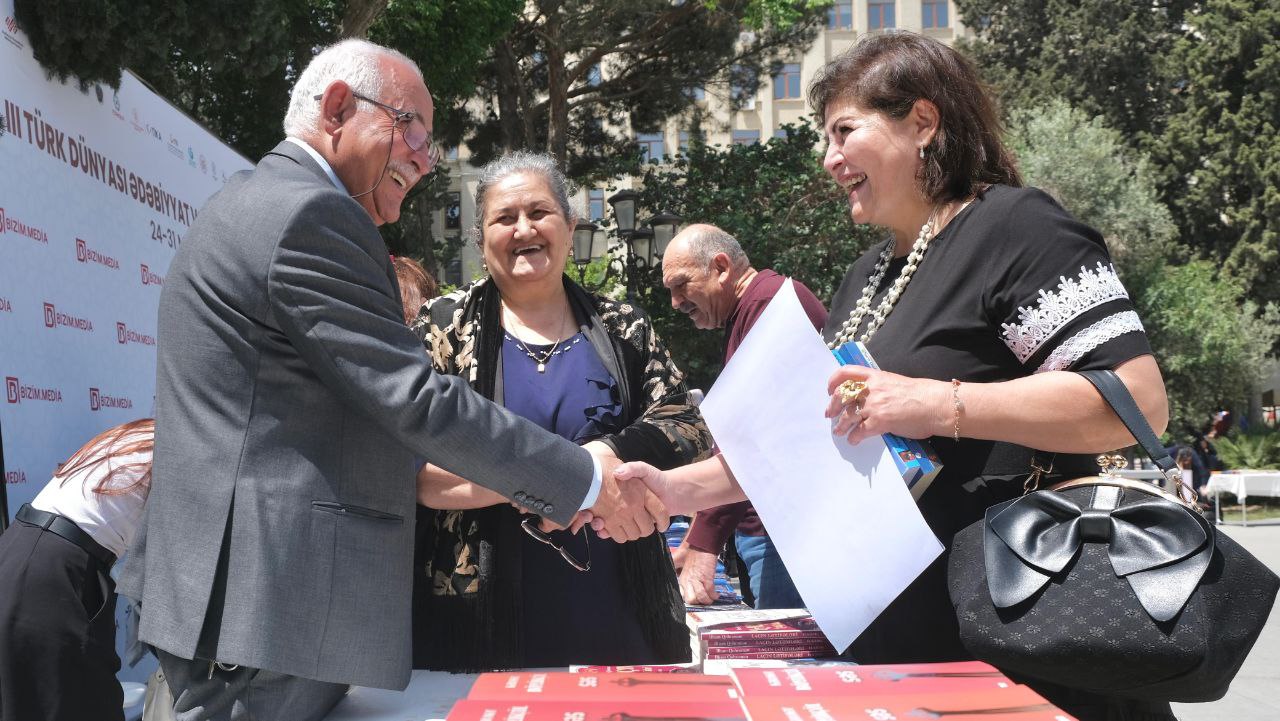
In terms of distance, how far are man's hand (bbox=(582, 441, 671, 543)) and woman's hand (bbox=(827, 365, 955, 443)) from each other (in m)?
0.67

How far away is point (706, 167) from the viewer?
830 inches

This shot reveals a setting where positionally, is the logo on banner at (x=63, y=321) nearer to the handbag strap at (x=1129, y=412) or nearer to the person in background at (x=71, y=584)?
the person in background at (x=71, y=584)

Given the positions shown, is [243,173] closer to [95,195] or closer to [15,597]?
[15,597]

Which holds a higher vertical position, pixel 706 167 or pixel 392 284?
pixel 706 167

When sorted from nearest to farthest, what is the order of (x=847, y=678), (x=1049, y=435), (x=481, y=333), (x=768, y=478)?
(x=847, y=678) < (x=1049, y=435) < (x=768, y=478) < (x=481, y=333)

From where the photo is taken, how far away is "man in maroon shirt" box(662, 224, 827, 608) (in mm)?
3844

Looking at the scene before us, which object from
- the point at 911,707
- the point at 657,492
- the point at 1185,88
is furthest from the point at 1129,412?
the point at 1185,88

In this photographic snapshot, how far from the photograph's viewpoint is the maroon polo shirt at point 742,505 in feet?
12.7

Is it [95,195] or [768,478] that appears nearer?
[768,478]

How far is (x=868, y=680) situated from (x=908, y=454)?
1.28ft

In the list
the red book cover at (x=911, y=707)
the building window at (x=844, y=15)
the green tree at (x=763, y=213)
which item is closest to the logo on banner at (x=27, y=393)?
the red book cover at (x=911, y=707)

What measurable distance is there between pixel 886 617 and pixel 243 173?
146 cm

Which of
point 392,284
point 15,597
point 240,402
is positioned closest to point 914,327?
point 392,284

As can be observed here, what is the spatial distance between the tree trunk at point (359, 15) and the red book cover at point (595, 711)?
378 inches
